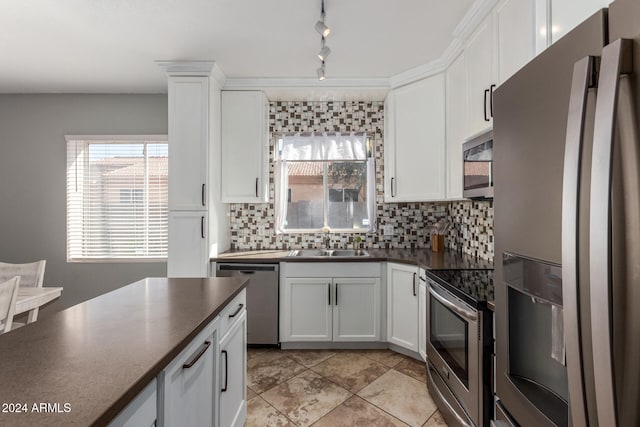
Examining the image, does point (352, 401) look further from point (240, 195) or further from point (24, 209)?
point (24, 209)

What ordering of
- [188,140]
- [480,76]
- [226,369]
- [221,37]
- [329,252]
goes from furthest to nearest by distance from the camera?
[329,252] < [188,140] < [221,37] < [480,76] < [226,369]

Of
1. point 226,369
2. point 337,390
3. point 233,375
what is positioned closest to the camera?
point 226,369

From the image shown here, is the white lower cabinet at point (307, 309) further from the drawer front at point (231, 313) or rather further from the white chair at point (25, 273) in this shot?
the white chair at point (25, 273)

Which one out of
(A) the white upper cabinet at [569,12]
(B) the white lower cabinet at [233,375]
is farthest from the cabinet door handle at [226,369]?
(A) the white upper cabinet at [569,12]

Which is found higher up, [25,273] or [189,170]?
[189,170]

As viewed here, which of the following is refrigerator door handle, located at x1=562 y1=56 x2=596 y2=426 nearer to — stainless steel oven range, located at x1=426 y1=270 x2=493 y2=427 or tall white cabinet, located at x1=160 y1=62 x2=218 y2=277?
stainless steel oven range, located at x1=426 y1=270 x2=493 y2=427

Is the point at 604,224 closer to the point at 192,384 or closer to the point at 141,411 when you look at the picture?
the point at 141,411

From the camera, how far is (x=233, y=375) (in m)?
1.54

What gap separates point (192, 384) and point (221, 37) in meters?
2.36

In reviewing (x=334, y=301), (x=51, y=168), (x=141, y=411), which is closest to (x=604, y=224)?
(x=141, y=411)

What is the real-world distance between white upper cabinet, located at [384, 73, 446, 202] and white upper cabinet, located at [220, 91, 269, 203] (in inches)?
51.1

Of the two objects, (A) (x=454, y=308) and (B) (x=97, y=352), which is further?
(A) (x=454, y=308)

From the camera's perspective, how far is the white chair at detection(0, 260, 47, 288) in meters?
2.62

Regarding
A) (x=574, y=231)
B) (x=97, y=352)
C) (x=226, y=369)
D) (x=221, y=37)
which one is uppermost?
(x=221, y=37)
